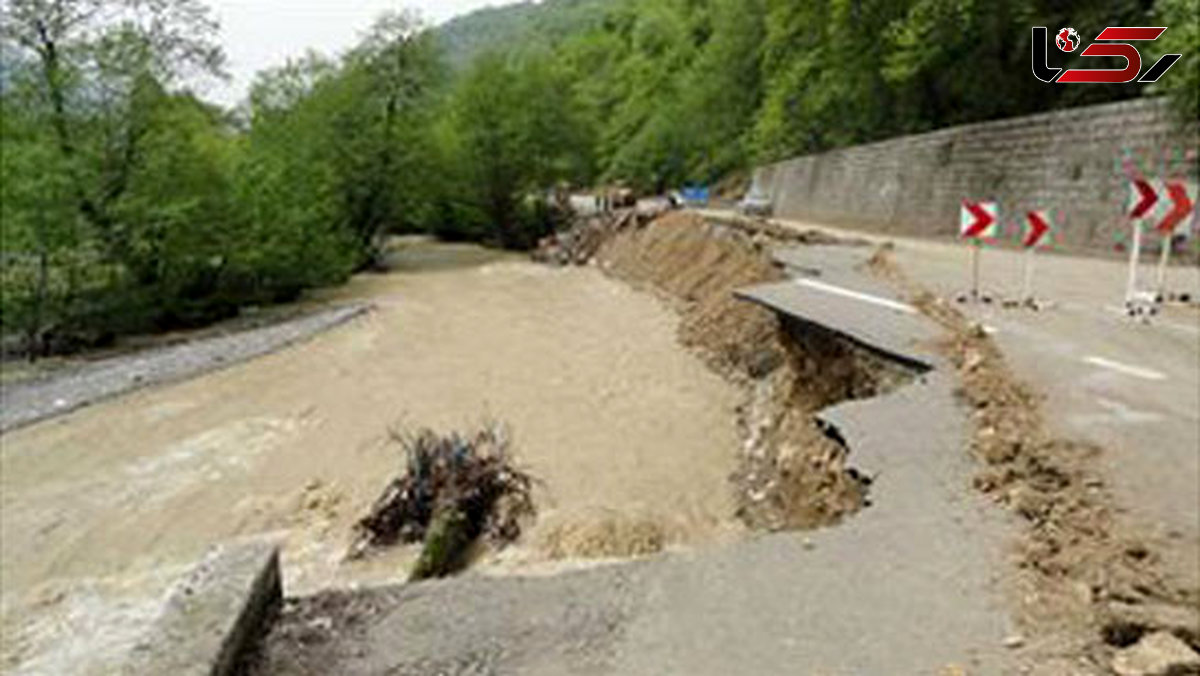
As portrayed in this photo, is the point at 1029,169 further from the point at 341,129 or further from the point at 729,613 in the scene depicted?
the point at 341,129

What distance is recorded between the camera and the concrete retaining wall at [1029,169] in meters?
21.6

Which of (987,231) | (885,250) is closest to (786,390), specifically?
(987,231)

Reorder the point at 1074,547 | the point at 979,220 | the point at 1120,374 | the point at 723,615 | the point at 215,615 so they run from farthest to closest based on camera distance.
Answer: the point at 979,220 → the point at 1120,374 → the point at 1074,547 → the point at 723,615 → the point at 215,615

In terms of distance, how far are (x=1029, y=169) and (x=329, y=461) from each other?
18228 mm

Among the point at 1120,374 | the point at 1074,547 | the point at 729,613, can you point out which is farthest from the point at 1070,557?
the point at 1120,374

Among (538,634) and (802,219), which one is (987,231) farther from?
(802,219)

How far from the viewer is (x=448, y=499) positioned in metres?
11.2

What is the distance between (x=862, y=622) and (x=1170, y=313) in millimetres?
10151

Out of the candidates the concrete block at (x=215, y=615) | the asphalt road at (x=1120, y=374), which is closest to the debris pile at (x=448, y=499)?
the asphalt road at (x=1120, y=374)

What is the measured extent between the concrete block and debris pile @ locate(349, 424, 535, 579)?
5.21 meters

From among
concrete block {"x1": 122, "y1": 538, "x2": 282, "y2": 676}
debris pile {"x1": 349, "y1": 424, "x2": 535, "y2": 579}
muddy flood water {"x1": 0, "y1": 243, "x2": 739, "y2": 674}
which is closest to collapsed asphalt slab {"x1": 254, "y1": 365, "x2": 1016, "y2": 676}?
concrete block {"x1": 122, "y1": 538, "x2": 282, "y2": 676}

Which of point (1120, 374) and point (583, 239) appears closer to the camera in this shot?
point (1120, 374)

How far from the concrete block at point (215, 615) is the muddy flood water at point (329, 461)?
3.44m

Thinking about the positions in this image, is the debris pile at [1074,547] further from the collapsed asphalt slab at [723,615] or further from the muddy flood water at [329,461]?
the muddy flood water at [329,461]
